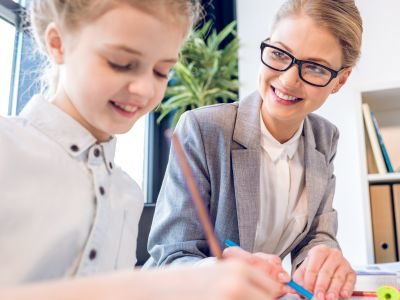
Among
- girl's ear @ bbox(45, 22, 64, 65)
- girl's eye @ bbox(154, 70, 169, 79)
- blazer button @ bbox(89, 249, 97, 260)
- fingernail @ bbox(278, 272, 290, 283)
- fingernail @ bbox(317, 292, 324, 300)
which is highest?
girl's ear @ bbox(45, 22, 64, 65)

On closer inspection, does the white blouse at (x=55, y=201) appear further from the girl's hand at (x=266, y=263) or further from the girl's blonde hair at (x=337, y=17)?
the girl's blonde hair at (x=337, y=17)

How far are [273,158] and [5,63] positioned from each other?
46.9 inches

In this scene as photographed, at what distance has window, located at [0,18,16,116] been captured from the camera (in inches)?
67.3

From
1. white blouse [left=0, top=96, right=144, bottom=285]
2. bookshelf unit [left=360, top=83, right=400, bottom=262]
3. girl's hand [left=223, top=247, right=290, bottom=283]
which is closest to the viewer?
white blouse [left=0, top=96, right=144, bottom=285]

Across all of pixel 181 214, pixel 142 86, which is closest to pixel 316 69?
pixel 181 214

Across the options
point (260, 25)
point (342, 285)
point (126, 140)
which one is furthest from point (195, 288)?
point (260, 25)

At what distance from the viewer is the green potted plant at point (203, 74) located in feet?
8.98

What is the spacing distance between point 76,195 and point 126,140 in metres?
2.17

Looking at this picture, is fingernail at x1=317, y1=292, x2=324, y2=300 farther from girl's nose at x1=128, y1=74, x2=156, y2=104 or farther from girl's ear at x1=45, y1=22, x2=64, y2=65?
girl's ear at x1=45, y1=22, x2=64, y2=65

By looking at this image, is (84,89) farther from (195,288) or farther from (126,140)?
(126,140)

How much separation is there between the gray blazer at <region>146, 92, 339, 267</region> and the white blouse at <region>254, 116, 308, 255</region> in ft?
0.10

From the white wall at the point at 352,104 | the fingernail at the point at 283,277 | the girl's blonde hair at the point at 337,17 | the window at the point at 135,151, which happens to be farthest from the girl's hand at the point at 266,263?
the window at the point at 135,151

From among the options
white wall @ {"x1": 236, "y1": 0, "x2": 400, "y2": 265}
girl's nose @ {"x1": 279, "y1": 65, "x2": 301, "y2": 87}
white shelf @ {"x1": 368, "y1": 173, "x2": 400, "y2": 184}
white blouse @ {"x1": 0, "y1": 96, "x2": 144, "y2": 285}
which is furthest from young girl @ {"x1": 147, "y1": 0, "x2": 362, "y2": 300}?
white wall @ {"x1": 236, "y1": 0, "x2": 400, "y2": 265}

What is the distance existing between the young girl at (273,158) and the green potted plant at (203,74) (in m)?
1.46
